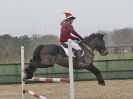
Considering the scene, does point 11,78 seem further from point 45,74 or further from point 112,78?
point 112,78

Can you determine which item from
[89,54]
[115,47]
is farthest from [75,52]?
[115,47]

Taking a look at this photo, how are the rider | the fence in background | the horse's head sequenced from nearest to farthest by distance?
the rider < the horse's head < the fence in background

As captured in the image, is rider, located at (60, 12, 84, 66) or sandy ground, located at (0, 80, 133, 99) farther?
sandy ground, located at (0, 80, 133, 99)

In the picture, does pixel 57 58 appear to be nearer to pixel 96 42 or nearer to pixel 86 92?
pixel 96 42

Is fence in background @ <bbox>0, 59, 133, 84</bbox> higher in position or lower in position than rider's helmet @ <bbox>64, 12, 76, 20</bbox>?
lower

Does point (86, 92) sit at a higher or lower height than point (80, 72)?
lower

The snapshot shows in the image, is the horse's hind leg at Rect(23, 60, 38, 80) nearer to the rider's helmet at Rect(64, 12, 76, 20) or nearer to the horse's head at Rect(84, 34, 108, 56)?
the rider's helmet at Rect(64, 12, 76, 20)

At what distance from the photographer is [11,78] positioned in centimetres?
2595

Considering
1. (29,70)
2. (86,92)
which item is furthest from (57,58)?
(86,92)

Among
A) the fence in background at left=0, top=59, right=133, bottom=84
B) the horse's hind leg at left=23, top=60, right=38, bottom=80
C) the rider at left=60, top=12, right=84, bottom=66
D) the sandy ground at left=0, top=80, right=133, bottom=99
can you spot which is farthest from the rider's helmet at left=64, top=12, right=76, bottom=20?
the fence in background at left=0, top=59, right=133, bottom=84

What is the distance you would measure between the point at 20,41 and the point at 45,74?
500 inches

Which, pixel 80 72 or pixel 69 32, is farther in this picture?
pixel 80 72

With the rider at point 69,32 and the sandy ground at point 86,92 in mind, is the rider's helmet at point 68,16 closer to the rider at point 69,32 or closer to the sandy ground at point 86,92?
the rider at point 69,32

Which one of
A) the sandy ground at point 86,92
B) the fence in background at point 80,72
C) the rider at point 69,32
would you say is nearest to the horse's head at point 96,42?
the rider at point 69,32
